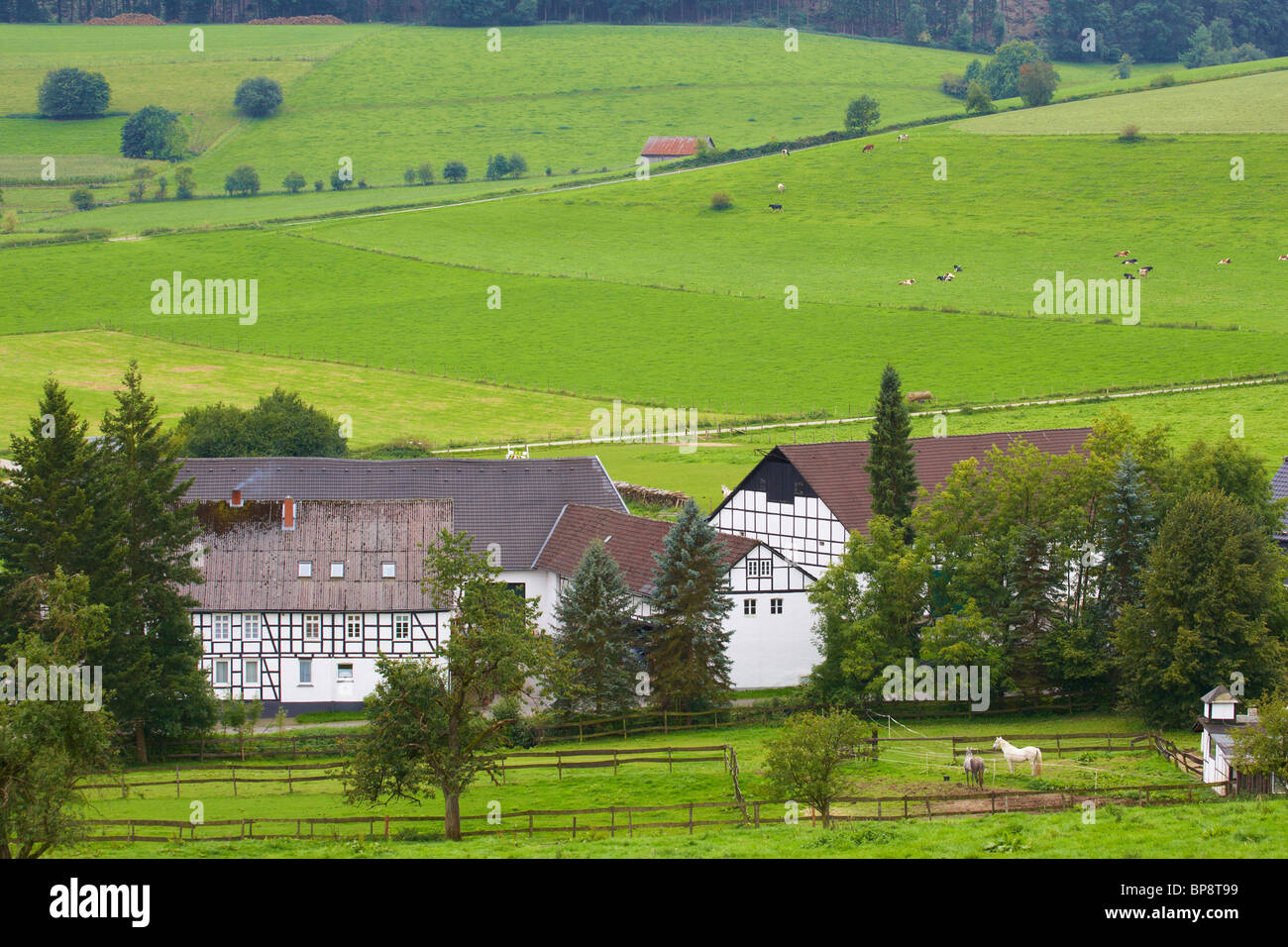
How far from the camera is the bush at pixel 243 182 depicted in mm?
150875

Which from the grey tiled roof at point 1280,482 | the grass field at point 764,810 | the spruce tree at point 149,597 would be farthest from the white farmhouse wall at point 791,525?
the spruce tree at point 149,597

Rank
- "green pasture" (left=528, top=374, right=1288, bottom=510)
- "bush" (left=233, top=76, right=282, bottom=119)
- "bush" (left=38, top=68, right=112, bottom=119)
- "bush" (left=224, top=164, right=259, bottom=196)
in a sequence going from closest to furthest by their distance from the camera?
"green pasture" (left=528, top=374, right=1288, bottom=510)
"bush" (left=224, top=164, right=259, bottom=196)
"bush" (left=38, top=68, right=112, bottom=119)
"bush" (left=233, top=76, right=282, bottom=119)

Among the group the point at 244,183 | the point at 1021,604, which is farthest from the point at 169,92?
the point at 1021,604

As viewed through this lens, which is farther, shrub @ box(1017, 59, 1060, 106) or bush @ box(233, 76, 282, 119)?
bush @ box(233, 76, 282, 119)

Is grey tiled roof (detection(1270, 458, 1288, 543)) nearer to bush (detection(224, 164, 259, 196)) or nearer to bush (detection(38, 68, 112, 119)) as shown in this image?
bush (detection(224, 164, 259, 196))

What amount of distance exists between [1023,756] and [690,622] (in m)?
12.5

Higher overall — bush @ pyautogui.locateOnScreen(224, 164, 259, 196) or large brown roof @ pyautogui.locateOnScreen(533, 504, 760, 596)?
bush @ pyautogui.locateOnScreen(224, 164, 259, 196)

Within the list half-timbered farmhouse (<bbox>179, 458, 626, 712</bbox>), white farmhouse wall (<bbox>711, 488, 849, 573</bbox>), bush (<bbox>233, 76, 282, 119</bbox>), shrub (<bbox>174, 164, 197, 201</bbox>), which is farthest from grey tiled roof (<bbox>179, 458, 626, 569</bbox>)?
bush (<bbox>233, 76, 282, 119</bbox>)

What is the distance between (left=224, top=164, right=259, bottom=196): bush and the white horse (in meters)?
129

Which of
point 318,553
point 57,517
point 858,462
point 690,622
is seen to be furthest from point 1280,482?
point 57,517

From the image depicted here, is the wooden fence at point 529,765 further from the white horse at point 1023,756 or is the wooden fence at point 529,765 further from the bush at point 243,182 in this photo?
the bush at point 243,182

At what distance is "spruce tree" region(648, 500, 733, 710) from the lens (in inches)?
1747

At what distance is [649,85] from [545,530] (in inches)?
A: 5360

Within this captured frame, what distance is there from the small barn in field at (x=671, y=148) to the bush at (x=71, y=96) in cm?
6348
